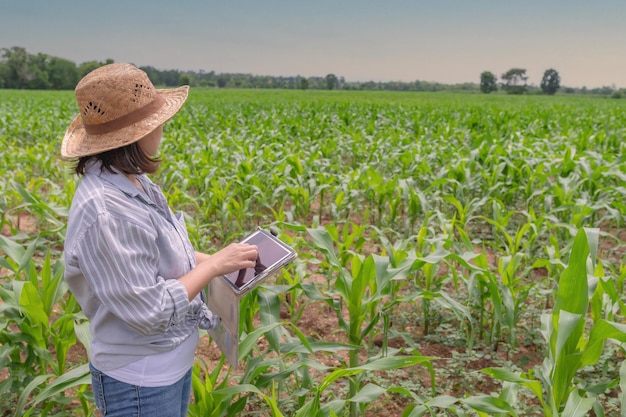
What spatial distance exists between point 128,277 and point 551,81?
91.2 metres

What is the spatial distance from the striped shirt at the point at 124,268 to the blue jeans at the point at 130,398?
6cm

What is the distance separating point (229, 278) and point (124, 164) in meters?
0.44

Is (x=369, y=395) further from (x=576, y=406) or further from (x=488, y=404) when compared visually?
(x=576, y=406)

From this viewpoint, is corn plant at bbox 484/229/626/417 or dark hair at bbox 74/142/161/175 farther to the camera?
corn plant at bbox 484/229/626/417

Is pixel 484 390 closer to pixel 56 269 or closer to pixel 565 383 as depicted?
pixel 565 383

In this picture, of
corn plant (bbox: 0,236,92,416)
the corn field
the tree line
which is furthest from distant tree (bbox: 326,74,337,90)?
corn plant (bbox: 0,236,92,416)

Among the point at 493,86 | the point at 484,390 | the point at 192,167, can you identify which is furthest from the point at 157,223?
the point at 493,86

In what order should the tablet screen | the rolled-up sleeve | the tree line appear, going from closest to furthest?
the rolled-up sleeve → the tablet screen → the tree line

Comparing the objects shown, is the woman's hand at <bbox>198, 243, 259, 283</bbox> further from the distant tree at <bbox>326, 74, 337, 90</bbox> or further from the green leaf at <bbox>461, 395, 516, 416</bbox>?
the distant tree at <bbox>326, 74, 337, 90</bbox>

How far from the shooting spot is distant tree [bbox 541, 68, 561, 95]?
8088 cm

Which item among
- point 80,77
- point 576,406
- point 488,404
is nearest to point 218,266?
point 488,404

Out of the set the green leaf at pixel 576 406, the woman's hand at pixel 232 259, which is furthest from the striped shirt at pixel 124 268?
the green leaf at pixel 576 406

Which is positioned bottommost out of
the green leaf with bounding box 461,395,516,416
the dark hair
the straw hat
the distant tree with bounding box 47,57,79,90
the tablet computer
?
the green leaf with bounding box 461,395,516,416

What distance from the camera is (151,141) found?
1.42m
